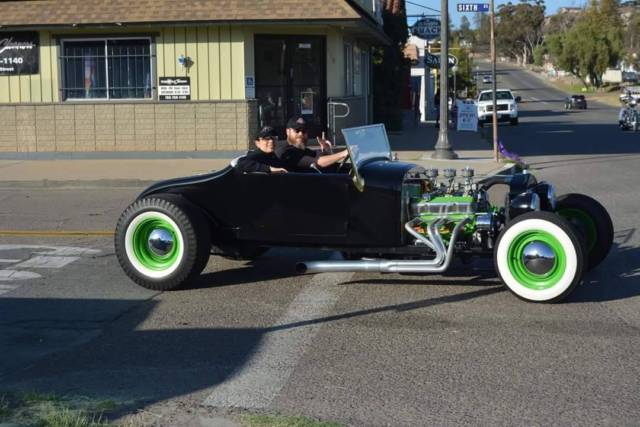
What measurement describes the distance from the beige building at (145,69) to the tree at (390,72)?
1178 cm

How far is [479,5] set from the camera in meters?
19.7

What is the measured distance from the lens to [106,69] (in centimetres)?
2052

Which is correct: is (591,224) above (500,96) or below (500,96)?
below

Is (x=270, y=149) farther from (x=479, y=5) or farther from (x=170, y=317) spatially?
(x=479, y=5)

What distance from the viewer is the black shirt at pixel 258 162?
26.5 feet

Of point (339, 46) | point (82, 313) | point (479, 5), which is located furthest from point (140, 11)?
point (82, 313)

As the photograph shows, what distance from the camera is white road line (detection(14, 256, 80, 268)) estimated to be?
922cm

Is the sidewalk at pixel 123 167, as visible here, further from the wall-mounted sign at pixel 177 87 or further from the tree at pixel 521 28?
the tree at pixel 521 28

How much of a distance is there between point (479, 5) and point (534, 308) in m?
13.5

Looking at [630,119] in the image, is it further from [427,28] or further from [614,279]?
[614,279]

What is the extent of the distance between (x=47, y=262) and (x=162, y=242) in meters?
1.97

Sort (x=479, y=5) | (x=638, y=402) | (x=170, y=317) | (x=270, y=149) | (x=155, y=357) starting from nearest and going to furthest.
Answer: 1. (x=638, y=402)
2. (x=155, y=357)
3. (x=170, y=317)
4. (x=270, y=149)
5. (x=479, y=5)

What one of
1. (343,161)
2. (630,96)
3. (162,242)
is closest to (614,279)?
(343,161)

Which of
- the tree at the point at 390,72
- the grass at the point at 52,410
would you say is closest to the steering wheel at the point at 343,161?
the grass at the point at 52,410
